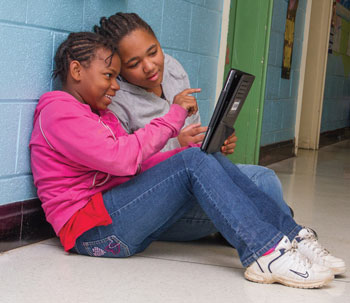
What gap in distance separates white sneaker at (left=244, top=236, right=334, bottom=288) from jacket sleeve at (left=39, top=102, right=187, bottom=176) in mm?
448

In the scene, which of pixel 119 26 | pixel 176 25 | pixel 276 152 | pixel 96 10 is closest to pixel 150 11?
pixel 176 25

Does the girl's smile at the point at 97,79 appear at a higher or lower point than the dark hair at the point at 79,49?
lower

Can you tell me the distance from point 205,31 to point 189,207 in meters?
1.43

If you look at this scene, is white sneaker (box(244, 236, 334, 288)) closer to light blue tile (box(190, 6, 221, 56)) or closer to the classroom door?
light blue tile (box(190, 6, 221, 56))

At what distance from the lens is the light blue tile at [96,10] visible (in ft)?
6.79

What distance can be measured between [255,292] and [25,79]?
3.13ft

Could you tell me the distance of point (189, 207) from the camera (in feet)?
6.06

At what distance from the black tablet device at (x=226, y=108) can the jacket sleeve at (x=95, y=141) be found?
132mm

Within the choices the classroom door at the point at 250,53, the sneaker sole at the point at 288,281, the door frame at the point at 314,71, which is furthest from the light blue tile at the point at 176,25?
the door frame at the point at 314,71

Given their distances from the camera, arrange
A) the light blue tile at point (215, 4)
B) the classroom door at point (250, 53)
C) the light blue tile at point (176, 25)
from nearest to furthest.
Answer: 1. the light blue tile at point (176, 25)
2. the light blue tile at point (215, 4)
3. the classroom door at point (250, 53)

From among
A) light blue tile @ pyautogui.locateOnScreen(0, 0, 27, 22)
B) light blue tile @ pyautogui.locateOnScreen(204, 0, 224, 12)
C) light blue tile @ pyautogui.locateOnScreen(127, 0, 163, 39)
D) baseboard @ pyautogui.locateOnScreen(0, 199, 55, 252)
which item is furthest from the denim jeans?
light blue tile @ pyautogui.locateOnScreen(204, 0, 224, 12)

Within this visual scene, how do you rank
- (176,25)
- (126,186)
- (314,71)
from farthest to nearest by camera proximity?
(314,71) < (176,25) < (126,186)

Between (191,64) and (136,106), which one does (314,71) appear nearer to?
(191,64)

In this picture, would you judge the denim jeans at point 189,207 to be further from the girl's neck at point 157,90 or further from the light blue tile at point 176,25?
the light blue tile at point 176,25
